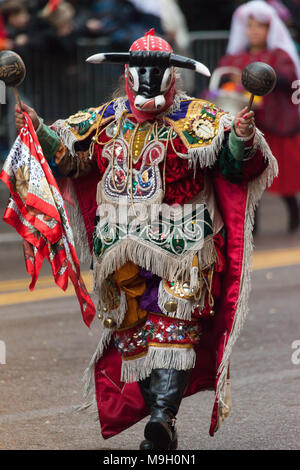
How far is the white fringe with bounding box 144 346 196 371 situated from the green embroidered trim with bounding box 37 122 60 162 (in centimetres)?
97

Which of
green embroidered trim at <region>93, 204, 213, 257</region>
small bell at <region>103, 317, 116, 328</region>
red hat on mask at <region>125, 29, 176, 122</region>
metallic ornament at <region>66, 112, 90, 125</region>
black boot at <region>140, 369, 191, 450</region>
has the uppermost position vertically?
red hat on mask at <region>125, 29, 176, 122</region>

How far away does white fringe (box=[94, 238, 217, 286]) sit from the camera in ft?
16.3

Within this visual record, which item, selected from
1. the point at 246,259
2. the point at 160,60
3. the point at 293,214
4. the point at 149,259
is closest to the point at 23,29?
the point at 293,214

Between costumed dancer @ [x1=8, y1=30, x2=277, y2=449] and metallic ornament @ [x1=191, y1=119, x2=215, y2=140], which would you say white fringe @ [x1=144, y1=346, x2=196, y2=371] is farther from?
metallic ornament @ [x1=191, y1=119, x2=215, y2=140]

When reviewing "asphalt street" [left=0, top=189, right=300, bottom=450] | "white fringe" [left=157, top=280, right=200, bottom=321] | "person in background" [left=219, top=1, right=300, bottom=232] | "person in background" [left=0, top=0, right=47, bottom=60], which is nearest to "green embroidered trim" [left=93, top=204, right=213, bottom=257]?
"white fringe" [left=157, top=280, right=200, bottom=321]

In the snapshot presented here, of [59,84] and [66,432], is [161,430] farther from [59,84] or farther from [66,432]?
[59,84]

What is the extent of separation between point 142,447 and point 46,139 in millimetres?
1396

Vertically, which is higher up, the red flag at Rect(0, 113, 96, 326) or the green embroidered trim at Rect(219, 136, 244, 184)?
the green embroidered trim at Rect(219, 136, 244, 184)

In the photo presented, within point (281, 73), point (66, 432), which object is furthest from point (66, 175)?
point (281, 73)

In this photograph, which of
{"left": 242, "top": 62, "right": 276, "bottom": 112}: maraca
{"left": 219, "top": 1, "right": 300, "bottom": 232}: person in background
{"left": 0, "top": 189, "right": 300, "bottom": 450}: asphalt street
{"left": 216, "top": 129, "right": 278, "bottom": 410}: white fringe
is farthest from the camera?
{"left": 219, "top": 1, "right": 300, "bottom": 232}: person in background

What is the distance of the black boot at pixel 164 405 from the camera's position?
4832 mm

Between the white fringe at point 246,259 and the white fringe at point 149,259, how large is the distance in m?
0.24

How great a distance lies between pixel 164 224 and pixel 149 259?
0.17 m

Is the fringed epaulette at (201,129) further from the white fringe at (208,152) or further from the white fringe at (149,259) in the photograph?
the white fringe at (149,259)
